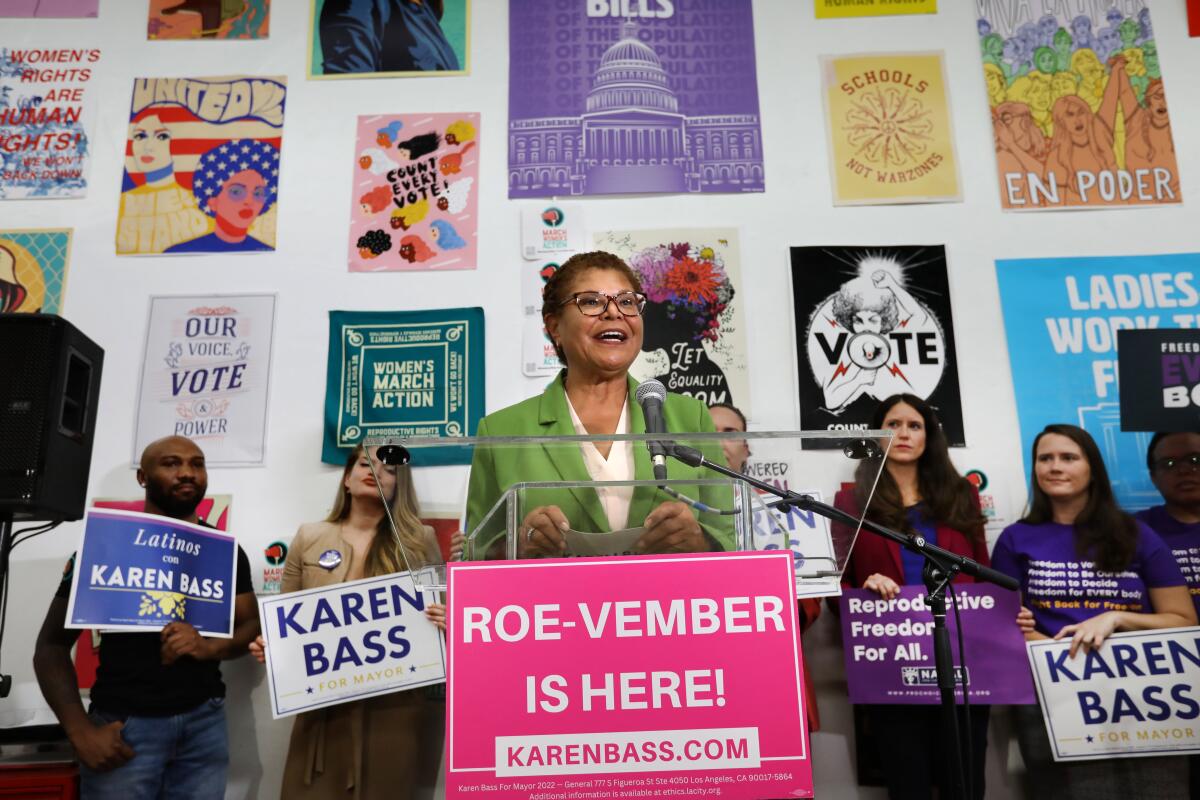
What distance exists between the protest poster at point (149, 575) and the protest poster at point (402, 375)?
33.1 inches

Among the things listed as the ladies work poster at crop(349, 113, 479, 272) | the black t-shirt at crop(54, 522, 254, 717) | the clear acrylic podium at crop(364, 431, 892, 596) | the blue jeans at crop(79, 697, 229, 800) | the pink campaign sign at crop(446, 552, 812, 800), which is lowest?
the blue jeans at crop(79, 697, 229, 800)

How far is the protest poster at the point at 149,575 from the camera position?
9.36 feet

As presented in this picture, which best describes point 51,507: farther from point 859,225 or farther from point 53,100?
point 859,225

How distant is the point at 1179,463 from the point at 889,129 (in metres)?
1.77

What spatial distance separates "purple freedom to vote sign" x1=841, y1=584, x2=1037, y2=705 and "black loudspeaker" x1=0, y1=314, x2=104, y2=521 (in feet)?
8.05

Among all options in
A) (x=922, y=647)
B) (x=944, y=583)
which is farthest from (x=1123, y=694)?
(x=944, y=583)

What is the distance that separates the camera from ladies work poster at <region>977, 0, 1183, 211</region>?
168 inches

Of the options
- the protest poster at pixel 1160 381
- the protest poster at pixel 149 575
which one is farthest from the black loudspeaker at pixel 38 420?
the protest poster at pixel 1160 381

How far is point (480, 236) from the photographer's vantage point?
4.23 metres

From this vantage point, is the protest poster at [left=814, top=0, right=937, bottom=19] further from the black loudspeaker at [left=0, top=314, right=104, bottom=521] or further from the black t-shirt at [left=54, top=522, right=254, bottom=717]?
the black t-shirt at [left=54, top=522, right=254, bottom=717]

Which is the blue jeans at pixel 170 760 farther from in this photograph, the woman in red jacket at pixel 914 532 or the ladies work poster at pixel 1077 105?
the ladies work poster at pixel 1077 105

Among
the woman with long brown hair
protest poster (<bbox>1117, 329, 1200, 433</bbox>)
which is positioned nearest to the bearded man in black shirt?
the woman with long brown hair

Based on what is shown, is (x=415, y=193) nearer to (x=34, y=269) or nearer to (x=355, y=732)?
(x=34, y=269)

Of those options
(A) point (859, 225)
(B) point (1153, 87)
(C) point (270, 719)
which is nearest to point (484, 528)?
(C) point (270, 719)
